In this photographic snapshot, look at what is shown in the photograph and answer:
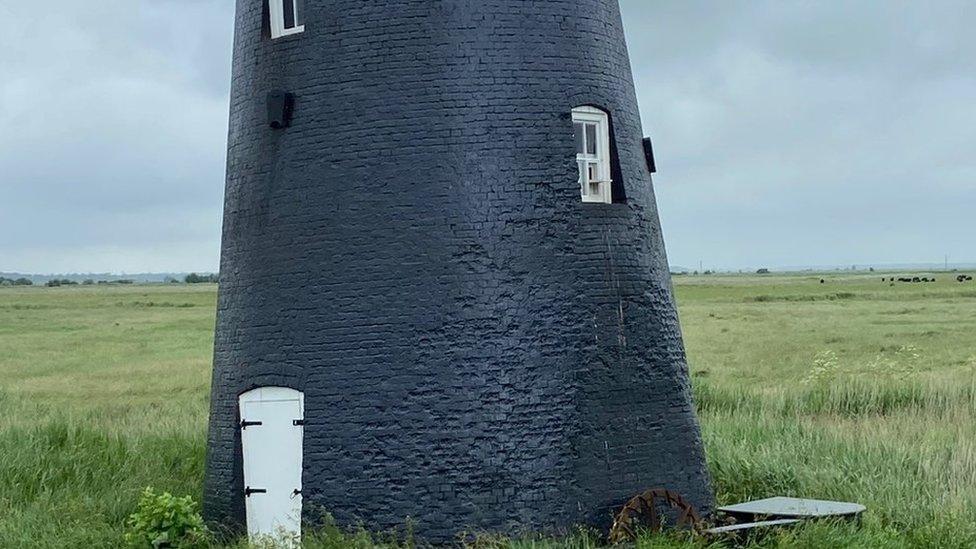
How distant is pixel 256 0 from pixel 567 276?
17.5 feet

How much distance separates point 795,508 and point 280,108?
7853mm

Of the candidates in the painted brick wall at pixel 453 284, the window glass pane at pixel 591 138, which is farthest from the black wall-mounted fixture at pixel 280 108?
the window glass pane at pixel 591 138

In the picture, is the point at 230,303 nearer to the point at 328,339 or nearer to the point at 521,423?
the point at 328,339

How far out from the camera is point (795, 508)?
16.4 meters

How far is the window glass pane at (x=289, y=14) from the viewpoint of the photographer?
16309mm

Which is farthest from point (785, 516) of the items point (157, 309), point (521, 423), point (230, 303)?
point (157, 309)

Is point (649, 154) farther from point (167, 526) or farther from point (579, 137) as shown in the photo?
point (167, 526)

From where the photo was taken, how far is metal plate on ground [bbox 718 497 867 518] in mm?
16047

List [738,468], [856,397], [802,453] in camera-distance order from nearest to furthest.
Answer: [738,468], [802,453], [856,397]

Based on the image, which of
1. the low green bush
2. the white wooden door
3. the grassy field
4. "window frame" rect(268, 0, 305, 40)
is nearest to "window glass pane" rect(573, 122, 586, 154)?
"window frame" rect(268, 0, 305, 40)

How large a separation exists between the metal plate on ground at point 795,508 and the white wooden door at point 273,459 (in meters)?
5.35

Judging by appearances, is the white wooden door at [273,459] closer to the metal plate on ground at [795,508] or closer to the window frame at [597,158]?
the window frame at [597,158]

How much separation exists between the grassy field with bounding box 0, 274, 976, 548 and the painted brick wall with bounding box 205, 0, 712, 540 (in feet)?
2.84

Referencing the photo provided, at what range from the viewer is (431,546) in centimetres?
1472
